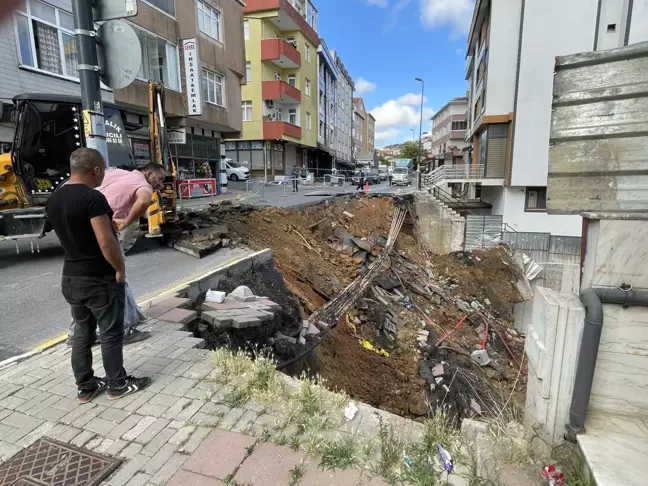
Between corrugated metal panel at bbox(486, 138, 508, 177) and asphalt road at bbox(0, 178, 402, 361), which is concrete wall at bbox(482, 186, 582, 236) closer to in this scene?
corrugated metal panel at bbox(486, 138, 508, 177)

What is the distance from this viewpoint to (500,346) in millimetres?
11961

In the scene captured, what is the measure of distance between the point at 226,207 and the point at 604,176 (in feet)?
31.5

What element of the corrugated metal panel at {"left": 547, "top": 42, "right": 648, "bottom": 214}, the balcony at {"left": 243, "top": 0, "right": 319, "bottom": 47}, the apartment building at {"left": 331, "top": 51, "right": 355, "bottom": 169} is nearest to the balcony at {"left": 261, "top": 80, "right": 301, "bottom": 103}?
the balcony at {"left": 243, "top": 0, "right": 319, "bottom": 47}

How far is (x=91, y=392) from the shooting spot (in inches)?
110

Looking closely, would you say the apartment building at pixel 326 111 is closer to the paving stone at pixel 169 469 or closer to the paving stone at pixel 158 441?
the paving stone at pixel 158 441

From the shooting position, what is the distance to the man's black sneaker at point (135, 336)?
368 centimetres

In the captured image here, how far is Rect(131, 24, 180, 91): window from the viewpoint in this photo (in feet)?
47.7

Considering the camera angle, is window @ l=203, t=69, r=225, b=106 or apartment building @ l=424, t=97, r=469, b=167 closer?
window @ l=203, t=69, r=225, b=106

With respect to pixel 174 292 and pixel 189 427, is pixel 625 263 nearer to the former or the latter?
pixel 189 427

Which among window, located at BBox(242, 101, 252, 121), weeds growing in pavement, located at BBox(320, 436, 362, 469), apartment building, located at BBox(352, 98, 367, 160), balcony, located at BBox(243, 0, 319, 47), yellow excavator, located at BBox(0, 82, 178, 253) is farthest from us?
apartment building, located at BBox(352, 98, 367, 160)

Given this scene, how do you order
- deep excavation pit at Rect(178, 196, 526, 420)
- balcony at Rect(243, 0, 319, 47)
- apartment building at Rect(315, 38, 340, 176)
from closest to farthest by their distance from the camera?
1. deep excavation pit at Rect(178, 196, 526, 420)
2. balcony at Rect(243, 0, 319, 47)
3. apartment building at Rect(315, 38, 340, 176)

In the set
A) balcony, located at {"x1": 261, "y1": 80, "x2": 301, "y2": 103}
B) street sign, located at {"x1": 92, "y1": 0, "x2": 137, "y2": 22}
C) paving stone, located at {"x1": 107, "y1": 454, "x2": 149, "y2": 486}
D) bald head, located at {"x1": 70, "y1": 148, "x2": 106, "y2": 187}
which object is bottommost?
paving stone, located at {"x1": 107, "y1": 454, "x2": 149, "y2": 486}

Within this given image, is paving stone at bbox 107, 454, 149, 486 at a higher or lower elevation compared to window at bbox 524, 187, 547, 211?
lower

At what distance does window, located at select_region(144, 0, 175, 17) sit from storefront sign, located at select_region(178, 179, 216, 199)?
687 centimetres
